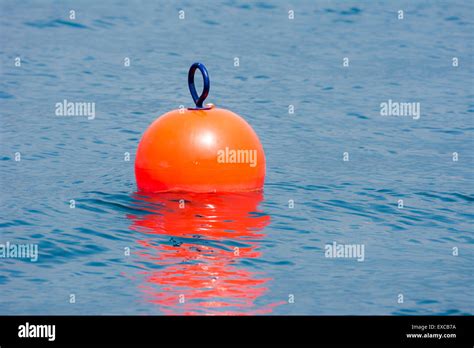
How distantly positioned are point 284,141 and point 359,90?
13.0 feet

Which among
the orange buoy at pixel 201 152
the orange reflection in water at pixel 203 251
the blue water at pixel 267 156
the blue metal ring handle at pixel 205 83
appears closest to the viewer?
the orange reflection in water at pixel 203 251

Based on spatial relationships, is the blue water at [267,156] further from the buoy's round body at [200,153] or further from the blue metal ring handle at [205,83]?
the blue metal ring handle at [205,83]

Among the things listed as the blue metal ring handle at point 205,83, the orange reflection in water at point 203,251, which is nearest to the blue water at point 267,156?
the orange reflection in water at point 203,251

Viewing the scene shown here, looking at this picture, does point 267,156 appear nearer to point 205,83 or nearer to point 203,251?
point 205,83

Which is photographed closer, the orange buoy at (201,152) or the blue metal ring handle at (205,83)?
the orange buoy at (201,152)

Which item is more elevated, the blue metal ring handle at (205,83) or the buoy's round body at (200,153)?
the blue metal ring handle at (205,83)

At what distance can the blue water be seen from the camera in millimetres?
10156

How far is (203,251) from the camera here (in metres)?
10.9

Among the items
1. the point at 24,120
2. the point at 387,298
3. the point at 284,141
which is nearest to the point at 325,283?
the point at 387,298

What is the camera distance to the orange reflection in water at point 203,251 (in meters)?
9.62

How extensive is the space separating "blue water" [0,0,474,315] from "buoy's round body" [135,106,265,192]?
0.79ft

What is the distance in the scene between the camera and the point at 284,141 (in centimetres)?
1642

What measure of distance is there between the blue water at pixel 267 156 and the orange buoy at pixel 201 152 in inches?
8.6

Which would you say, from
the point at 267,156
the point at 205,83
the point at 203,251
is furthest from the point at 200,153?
the point at 267,156
